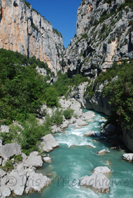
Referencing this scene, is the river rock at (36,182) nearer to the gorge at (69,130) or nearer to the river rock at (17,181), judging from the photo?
the gorge at (69,130)

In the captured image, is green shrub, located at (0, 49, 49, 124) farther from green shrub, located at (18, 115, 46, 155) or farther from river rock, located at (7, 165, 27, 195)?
river rock, located at (7, 165, 27, 195)

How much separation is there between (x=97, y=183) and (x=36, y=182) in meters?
3.21

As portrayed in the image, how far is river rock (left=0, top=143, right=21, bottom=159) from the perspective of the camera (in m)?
8.38

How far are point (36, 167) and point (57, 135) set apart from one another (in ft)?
21.5

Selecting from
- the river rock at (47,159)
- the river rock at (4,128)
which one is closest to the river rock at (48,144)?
the river rock at (47,159)

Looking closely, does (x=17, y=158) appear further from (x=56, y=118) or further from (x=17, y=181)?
(x=56, y=118)

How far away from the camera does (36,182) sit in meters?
7.26

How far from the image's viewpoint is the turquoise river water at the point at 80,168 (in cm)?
693

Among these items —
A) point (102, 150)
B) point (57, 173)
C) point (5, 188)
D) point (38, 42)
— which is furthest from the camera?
point (38, 42)

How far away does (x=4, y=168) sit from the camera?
25.5ft

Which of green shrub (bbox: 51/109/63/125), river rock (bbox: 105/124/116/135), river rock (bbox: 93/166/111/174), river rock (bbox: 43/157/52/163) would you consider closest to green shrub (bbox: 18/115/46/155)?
river rock (bbox: 43/157/52/163)

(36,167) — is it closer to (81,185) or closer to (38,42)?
(81,185)

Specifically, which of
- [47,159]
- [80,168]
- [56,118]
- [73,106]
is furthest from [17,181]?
[73,106]

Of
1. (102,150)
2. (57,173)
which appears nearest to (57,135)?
(102,150)
